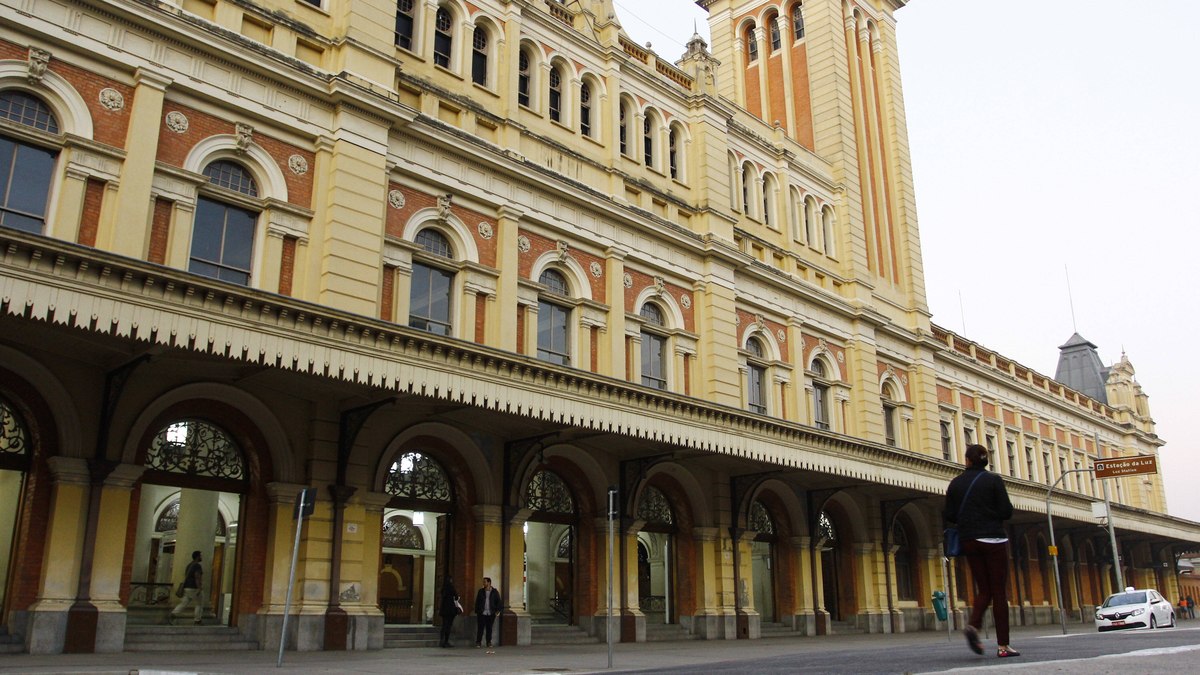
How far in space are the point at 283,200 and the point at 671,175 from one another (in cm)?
1310

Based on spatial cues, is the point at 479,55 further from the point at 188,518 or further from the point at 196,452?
the point at 188,518

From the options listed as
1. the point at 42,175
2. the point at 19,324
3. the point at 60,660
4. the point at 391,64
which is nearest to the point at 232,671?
the point at 60,660

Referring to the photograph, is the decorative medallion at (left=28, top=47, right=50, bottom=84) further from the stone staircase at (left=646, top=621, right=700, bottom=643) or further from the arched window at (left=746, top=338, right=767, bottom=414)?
the arched window at (left=746, top=338, right=767, bottom=414)

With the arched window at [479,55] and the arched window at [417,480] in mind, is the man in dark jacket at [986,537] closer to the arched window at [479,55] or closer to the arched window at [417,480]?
the arched window at [417,480]

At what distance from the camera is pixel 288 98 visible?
63.4ft

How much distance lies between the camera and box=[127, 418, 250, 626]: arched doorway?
16.6m

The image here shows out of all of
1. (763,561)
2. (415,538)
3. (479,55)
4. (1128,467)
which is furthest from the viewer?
(1128,467)

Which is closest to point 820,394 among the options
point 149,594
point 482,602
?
point 482,602

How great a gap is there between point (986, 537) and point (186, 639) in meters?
13.2

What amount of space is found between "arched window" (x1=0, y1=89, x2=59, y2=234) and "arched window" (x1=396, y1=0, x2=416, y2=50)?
8.37 metres

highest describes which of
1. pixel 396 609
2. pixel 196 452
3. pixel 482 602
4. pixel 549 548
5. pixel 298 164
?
pixel 298 164

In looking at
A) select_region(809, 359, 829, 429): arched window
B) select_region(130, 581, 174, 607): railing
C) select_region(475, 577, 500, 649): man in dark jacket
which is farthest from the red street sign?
select_region(130, 581, 174, 607): railing

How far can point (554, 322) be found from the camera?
24016 mm

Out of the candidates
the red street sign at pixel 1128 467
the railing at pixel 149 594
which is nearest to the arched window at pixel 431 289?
the railing at pixel 149 594
